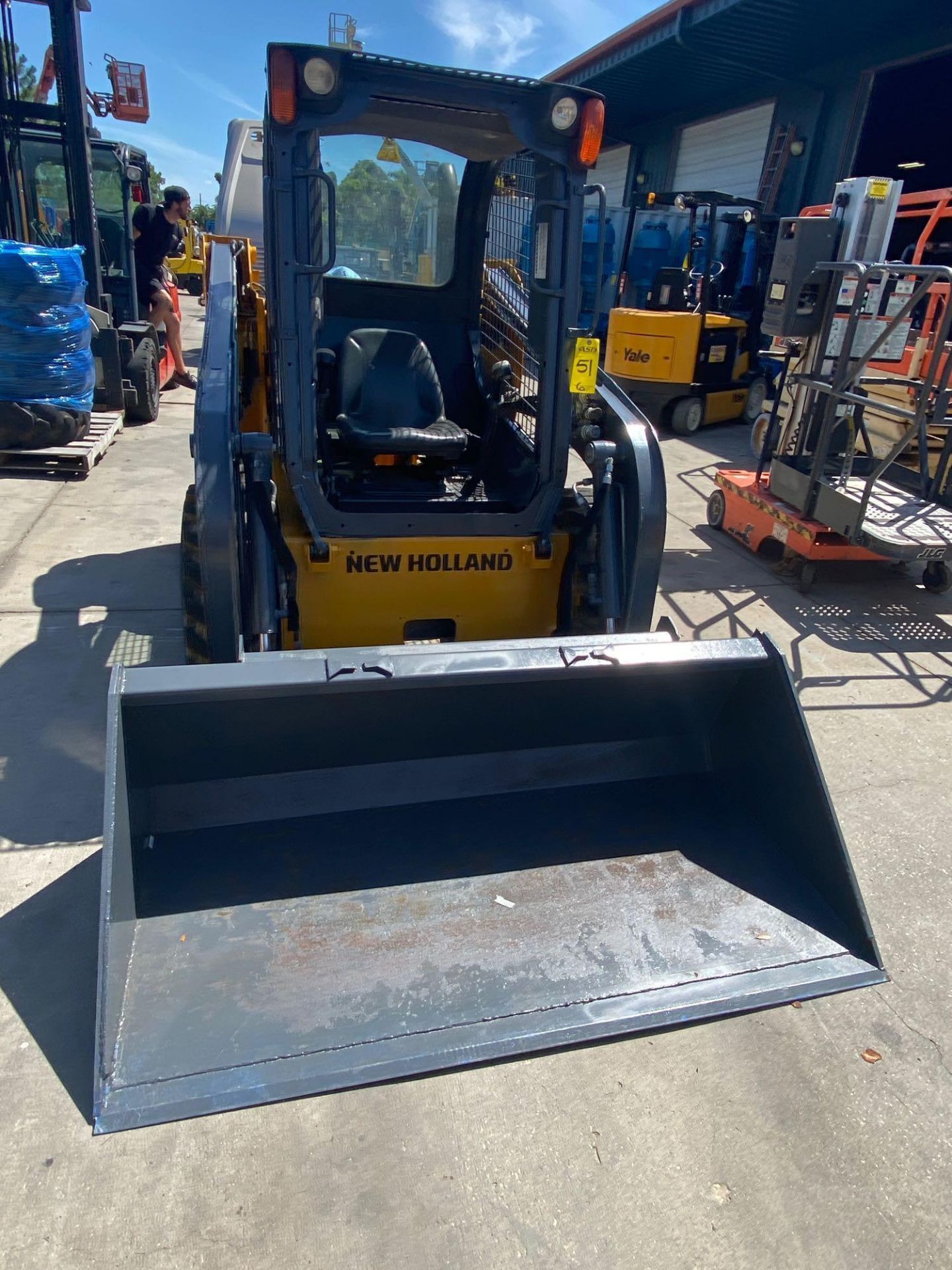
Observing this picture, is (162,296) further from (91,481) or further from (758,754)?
(758,754)

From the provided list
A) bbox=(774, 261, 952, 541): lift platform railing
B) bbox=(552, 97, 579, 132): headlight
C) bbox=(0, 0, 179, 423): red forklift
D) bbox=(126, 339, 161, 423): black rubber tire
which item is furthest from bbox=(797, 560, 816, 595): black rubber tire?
bbox=(126, 339, 161, 423): black rubber tire

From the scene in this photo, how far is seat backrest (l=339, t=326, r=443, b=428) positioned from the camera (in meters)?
3.96

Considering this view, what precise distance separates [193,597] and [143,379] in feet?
20.8

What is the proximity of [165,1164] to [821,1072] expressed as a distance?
163 centimetres

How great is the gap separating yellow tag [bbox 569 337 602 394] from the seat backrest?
3.04ft

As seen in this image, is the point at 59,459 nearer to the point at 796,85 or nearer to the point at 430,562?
the point at 430,562

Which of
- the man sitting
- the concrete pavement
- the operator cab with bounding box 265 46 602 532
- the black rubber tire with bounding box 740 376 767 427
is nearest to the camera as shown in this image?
the concrete pavement

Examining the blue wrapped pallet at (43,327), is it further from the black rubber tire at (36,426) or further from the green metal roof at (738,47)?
the green metal roof at (738,47)

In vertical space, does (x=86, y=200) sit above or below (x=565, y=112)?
below

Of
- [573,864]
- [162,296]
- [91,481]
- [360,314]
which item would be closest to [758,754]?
[573,864]

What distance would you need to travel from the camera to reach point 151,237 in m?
9.70

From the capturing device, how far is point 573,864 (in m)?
2.51

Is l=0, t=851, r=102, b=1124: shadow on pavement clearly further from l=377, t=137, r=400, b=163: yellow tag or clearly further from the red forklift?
the red forklift

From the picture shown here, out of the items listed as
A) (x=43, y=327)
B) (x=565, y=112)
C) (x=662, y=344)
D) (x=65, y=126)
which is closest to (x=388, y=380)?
(x=565, y=112)
